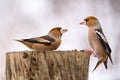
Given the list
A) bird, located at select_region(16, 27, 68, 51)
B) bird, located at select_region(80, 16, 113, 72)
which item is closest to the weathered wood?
bird, located at select_region(16, 27, 68, 51)

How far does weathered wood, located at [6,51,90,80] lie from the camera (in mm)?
1714

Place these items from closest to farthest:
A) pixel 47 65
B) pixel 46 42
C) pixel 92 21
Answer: pixel 47 65
pixel 46 42
pixel 92 21

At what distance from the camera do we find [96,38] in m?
2.08

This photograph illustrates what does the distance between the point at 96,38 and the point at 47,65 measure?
0.43 m

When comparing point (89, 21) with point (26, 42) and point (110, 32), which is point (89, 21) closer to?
point (26, 42)

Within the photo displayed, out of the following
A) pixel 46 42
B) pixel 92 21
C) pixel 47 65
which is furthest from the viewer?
pixel 92 21

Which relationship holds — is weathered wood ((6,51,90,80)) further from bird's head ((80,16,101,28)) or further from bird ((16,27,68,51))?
bird's head ((80,16,101,28))

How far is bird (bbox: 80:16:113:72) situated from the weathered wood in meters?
0.30

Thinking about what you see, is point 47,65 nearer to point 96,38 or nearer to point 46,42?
point 46,42

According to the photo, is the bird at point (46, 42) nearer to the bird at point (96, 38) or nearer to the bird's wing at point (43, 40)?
the bird's wing at point (43, 40)

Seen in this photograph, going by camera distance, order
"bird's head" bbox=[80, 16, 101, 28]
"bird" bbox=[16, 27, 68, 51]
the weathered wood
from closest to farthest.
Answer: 1. the weathered wood
2. "bird" bbox=[16, 27, 68, 51]
3. "bird's head" bbox=[80, 16, 101, 28]

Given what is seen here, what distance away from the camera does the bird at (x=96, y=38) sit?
81.4 inches

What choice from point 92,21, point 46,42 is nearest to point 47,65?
point 46,42

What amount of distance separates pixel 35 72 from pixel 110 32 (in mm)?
1196
